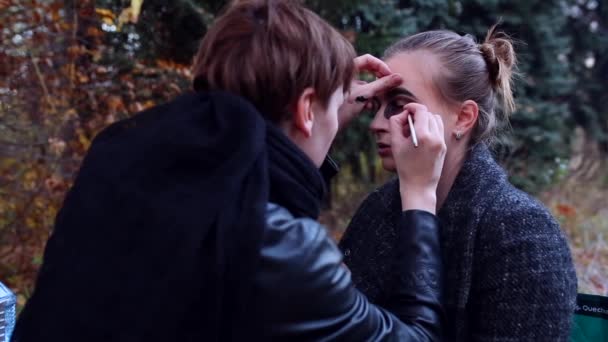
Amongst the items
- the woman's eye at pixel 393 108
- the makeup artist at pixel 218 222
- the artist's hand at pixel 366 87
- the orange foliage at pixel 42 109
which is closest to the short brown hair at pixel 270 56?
the makeup artist at pixel 218 222

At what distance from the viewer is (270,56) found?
3.95 feet

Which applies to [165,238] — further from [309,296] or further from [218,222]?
[309,296]

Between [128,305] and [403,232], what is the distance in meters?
0.66

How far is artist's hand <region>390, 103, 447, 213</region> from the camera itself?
153 cm

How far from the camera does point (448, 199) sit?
1.79 metres

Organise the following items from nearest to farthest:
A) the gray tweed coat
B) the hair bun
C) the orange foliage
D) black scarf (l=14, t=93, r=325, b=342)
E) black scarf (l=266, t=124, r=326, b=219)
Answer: black scarf (l=14, t=93, r=325, b=342), black scarf (l=266, t=124, r=326, b=219), the gray tweed coat, the hair bun, the orange foliage

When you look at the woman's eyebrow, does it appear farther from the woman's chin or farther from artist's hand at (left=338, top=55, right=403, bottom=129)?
the woman's chin

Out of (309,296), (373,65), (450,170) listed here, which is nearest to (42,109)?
(373,65)

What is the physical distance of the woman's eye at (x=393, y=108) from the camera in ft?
6.35

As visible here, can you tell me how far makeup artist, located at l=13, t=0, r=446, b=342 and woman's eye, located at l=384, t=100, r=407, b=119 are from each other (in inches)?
27.1

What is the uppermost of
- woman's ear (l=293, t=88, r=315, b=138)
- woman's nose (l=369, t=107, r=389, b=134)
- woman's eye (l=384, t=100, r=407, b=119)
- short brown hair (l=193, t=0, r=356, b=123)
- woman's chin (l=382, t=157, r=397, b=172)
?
short brown hair (l=193, t=0, r=356, b=123)

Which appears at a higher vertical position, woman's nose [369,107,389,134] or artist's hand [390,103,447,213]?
artist's hand [390,103,447,213]

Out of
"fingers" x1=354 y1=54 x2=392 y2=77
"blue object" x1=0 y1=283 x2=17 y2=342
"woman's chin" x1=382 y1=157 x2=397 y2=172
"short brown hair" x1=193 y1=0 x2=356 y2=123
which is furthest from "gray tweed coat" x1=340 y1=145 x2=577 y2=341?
"blue object" x1=0 y1=283 x2=17 y2=342

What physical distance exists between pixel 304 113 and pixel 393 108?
75 centimetres
